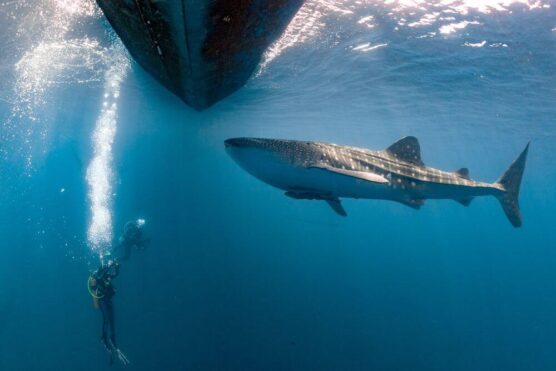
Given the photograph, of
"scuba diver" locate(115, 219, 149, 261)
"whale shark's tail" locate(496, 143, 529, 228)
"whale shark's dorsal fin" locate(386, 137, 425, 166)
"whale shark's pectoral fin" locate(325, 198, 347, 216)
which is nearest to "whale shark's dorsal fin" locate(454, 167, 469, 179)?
"whale shark's tail" locate(496, 143, 529, 228)

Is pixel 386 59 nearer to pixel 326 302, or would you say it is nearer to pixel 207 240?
pixel 326 302

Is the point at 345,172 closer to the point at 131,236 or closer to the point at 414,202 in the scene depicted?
the point at 414,202

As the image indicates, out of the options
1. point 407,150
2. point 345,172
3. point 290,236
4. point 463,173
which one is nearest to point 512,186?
point 463,173

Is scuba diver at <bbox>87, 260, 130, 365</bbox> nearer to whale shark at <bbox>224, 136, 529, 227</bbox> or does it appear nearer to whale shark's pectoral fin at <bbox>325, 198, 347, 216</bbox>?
whale shark at <bbox>224, 136, 529, 227</bbox>

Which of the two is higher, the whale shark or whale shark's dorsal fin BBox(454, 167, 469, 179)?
the whale shark

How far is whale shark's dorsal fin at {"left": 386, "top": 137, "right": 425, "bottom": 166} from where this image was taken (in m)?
6.40

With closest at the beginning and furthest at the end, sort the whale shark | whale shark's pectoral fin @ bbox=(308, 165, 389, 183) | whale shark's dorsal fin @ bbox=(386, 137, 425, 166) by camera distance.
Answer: the whale shark
whale shark's pectoral fin @ bbox=(308, 165, 389, 183)
whale shark's dorsal fin @ bbox=(386, 137, 425, 166)

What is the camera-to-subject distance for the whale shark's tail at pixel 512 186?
8.02 metres

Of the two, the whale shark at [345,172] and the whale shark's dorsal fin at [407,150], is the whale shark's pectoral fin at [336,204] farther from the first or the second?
the whale shark's dorsal fin at [407,150]

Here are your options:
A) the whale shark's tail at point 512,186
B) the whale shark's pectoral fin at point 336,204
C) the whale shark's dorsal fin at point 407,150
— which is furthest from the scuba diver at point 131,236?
the whale shark's tail at point 512,186

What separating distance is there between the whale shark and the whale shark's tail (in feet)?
1.94

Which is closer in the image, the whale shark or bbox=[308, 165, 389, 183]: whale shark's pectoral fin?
the whale shark

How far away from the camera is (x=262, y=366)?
14.5 metres

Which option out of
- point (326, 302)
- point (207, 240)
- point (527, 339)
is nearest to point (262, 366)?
point (326, 302)
